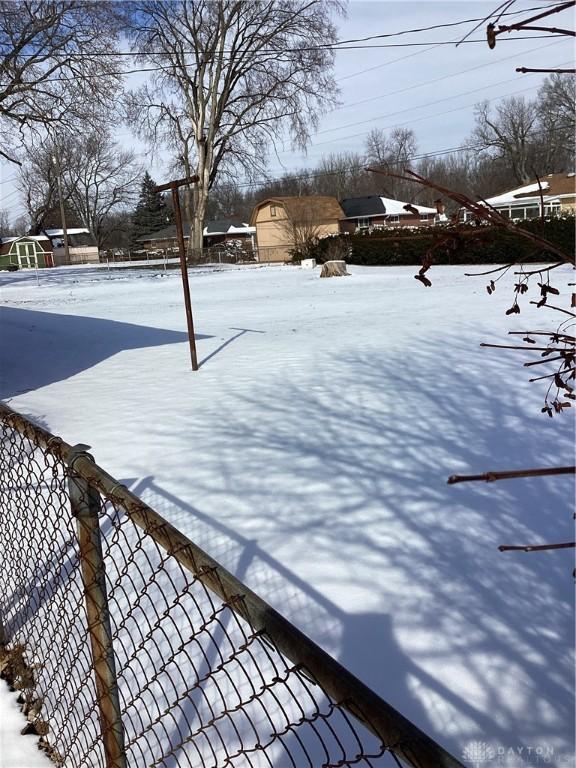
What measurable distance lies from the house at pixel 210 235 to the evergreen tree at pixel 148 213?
58.6 inches

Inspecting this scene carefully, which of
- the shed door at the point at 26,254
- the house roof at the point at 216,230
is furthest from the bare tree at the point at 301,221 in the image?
the shed door at the point at 26,254

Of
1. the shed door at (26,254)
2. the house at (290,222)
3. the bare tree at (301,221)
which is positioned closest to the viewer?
the bare tree at (301,221)

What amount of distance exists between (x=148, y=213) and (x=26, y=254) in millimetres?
17644

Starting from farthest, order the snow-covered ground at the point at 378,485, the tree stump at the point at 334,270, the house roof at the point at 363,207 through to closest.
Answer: the house roof at the point at 363,207 < the tree stump at the point at 334,270 < the snow-covered ground at the point at 378,485

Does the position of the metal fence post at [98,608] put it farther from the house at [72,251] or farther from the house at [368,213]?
the house at [72,251]

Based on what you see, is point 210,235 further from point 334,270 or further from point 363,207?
point 334,270

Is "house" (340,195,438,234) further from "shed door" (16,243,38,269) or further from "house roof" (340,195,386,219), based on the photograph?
"shed door" (16,243,38,269)

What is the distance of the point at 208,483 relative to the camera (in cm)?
465

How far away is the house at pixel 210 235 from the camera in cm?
6738

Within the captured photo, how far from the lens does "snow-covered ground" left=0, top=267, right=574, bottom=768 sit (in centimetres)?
271

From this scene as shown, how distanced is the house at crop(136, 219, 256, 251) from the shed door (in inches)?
448

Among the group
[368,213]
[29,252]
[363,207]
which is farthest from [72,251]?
[368,213]

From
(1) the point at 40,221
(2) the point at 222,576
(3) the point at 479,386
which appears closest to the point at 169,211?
(1) the point at 40,221

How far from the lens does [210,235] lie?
225ft
